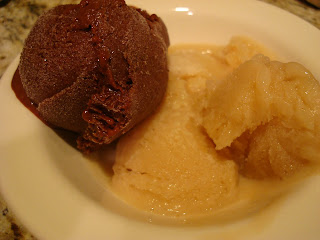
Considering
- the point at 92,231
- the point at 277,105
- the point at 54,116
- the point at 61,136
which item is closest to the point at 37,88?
the point at 54,116

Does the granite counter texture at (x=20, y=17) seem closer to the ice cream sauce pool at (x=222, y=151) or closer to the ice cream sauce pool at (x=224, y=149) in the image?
the ice cream sauce pool at (x=222, y=151)

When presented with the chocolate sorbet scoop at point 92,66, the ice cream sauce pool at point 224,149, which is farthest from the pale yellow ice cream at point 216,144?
the chocolate sorbet scoop at point 92,66

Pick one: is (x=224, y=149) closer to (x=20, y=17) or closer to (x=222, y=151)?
(x=222, y=151)

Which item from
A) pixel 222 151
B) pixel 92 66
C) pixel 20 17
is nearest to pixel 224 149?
pixel 222 151

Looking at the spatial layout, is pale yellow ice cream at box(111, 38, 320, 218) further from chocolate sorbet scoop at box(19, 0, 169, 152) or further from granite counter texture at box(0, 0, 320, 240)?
granite counter texture at box(0, 0, 320, 240)

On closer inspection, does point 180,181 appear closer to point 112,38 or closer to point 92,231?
point 92,231

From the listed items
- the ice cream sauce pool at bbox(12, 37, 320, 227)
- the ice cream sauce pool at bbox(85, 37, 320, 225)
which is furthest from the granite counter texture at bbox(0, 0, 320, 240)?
the ice cream sauce pool at bbox(85, 37, 320, 225)

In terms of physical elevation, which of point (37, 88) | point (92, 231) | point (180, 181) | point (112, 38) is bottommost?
point (180, 181)
